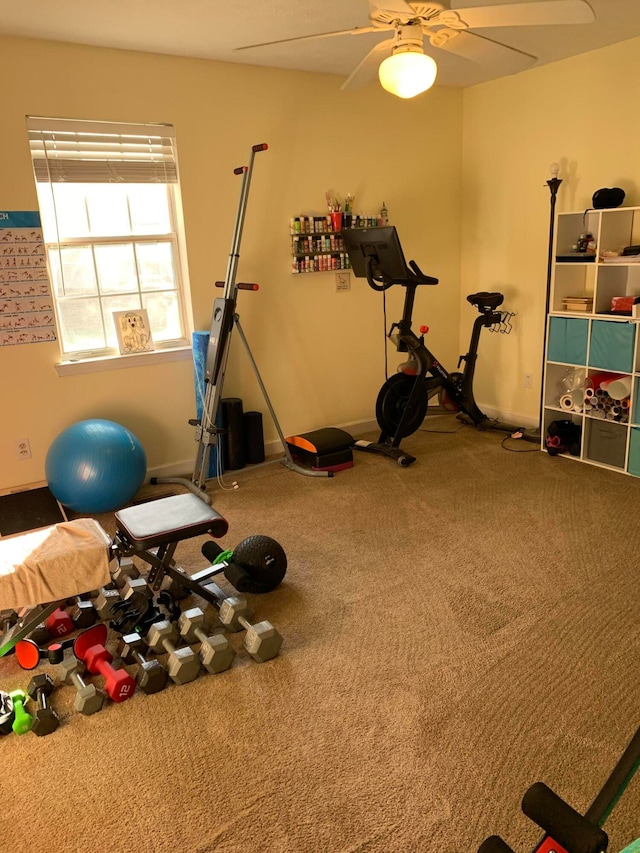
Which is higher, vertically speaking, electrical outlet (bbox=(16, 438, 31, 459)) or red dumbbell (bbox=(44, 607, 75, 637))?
electrical outlet (bbox=(16, 438, 31, 459))

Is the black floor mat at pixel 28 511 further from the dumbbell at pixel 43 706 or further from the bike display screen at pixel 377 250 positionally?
the bike display screen at pixel 377 250

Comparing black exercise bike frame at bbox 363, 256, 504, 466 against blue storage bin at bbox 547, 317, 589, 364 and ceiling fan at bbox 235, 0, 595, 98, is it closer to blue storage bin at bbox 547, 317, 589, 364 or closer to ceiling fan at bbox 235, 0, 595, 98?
blue storage bin at bbox 547, 317, 589, 364

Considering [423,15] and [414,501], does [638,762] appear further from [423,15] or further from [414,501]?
[414,501]

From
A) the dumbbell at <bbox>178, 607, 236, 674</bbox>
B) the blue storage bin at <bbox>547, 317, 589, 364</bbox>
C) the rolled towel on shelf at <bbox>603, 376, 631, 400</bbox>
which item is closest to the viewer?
the dumbbell at <bbox>178, 607, 236, 674</bbox>

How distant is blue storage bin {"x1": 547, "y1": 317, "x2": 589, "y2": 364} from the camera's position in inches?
162

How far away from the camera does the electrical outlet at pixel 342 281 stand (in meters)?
4.75

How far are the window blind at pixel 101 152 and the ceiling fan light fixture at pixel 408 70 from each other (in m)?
1.91

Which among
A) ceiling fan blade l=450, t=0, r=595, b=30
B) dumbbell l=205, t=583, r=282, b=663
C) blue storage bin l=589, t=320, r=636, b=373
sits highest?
ceiling fan blade l=450, t=0, r=595, b=30

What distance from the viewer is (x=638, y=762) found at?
38.9 inches

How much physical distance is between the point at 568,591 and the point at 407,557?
2.41 ft

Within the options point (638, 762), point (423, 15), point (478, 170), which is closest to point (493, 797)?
point (638, 762)

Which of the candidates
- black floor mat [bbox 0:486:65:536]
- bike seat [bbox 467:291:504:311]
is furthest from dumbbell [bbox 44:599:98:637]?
bike seat [bbox 467:291:504:311]

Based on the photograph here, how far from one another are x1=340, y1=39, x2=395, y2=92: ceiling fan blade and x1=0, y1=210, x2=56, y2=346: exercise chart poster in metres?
1.88

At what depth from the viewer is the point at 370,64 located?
112 inches
